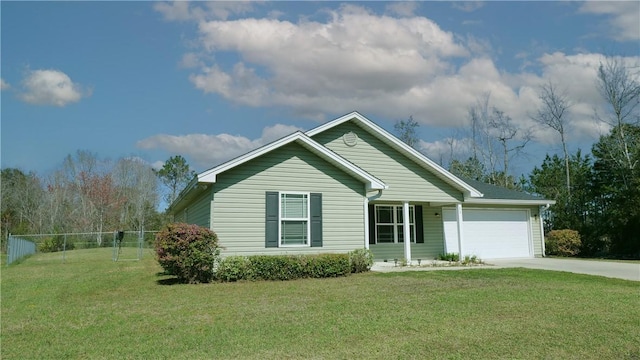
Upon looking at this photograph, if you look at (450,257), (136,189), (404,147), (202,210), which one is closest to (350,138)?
(404,147)

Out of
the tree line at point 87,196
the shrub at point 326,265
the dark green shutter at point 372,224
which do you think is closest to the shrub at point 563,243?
the dark green shutter at point 372,224

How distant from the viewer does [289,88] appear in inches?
930

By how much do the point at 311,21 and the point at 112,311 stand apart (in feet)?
35.6

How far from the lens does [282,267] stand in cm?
1193

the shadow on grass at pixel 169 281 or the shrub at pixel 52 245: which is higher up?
the shrub at pixel 52 245

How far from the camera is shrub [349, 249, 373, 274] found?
13.2m

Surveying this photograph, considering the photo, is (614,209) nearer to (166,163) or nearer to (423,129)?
(423,129)

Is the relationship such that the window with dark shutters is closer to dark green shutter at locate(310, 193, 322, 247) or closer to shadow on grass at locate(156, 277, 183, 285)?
dark green shutter at locate(310, 193, 322, 247)

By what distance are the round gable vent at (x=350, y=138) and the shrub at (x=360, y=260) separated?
4430 millimetres

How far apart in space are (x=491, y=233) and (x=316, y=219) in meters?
9.33

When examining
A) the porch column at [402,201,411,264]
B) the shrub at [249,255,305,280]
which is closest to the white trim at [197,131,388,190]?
the shrub at [249,255,305,280]

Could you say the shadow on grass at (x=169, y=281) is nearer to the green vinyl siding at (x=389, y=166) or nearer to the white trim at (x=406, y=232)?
the green vinyl siding at (x=389, y=166)

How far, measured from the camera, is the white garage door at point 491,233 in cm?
1819

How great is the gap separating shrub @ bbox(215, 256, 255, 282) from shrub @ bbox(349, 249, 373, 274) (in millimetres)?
3085
